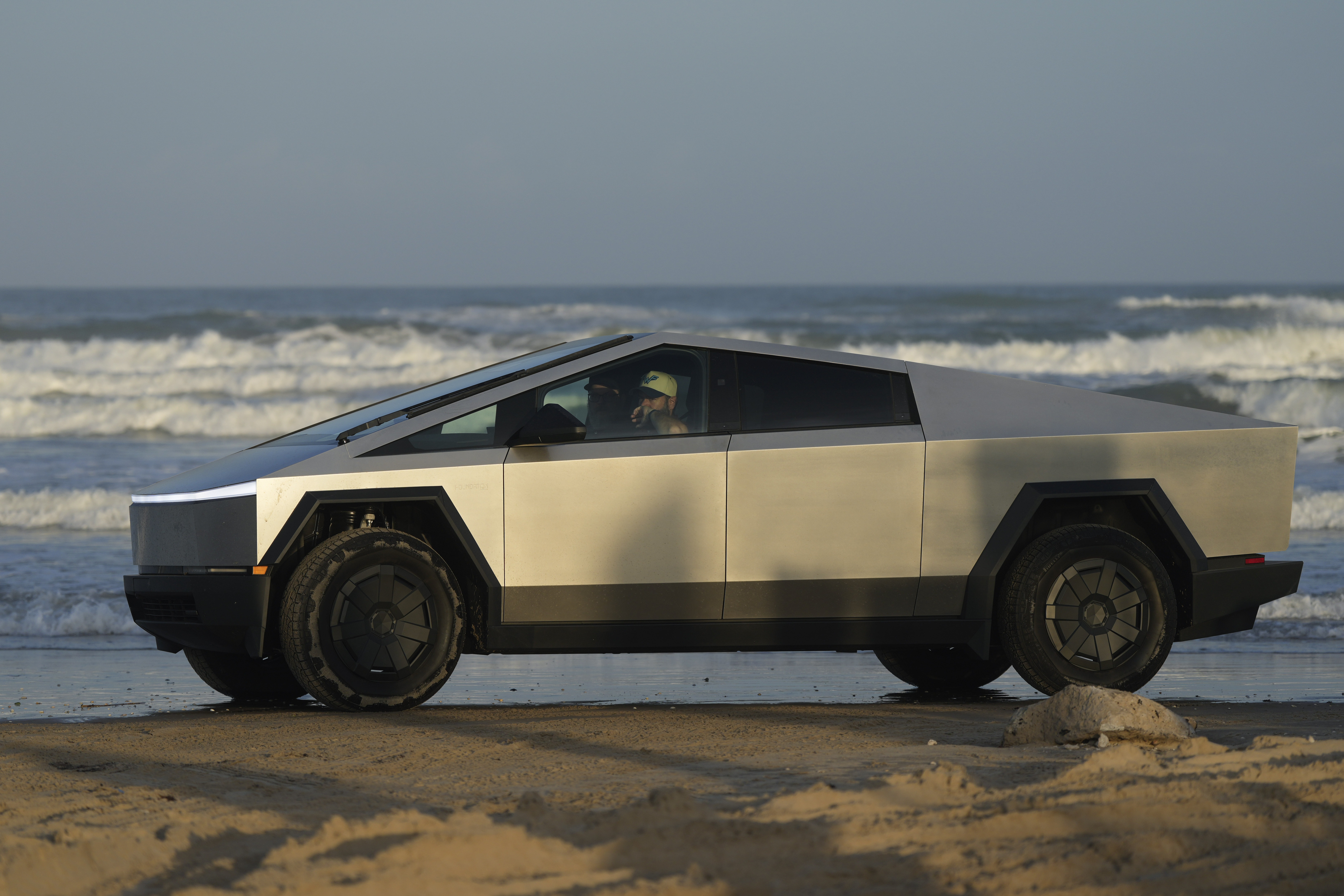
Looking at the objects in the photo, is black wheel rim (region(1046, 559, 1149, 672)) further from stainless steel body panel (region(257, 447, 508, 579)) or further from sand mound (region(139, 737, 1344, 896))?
stainless steel body panel (region(257, 447, 508, 579))

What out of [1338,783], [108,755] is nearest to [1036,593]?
[1338,783]

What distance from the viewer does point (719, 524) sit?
5.52m

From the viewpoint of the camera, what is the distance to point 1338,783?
12.2ft

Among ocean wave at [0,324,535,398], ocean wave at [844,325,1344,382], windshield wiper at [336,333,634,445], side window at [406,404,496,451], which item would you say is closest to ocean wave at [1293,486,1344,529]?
windshield wiper at [336,333,634,445]

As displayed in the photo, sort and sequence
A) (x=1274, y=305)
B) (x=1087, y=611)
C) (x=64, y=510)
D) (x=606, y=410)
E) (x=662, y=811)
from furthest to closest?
(x=1274, y=305), (x=64, y=510), (x=1087, y=611), (x=606, y=410), (x=662, y=811)

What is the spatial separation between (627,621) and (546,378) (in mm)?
1033

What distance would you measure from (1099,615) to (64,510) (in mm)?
10062

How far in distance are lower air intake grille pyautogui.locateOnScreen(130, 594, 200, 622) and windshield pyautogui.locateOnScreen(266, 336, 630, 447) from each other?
75 centimetres

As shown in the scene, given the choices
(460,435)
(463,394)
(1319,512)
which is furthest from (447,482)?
(1319,512)

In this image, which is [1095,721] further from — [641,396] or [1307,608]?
[1307,608]

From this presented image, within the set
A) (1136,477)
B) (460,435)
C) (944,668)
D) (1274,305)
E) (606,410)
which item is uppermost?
(1274,305)

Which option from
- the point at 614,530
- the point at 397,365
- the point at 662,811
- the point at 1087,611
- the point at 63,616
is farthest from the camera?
the point at 397,365

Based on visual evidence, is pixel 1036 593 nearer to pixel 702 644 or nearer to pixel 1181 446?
pixel 1181 446

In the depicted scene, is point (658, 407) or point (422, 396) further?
point (422, 396)
